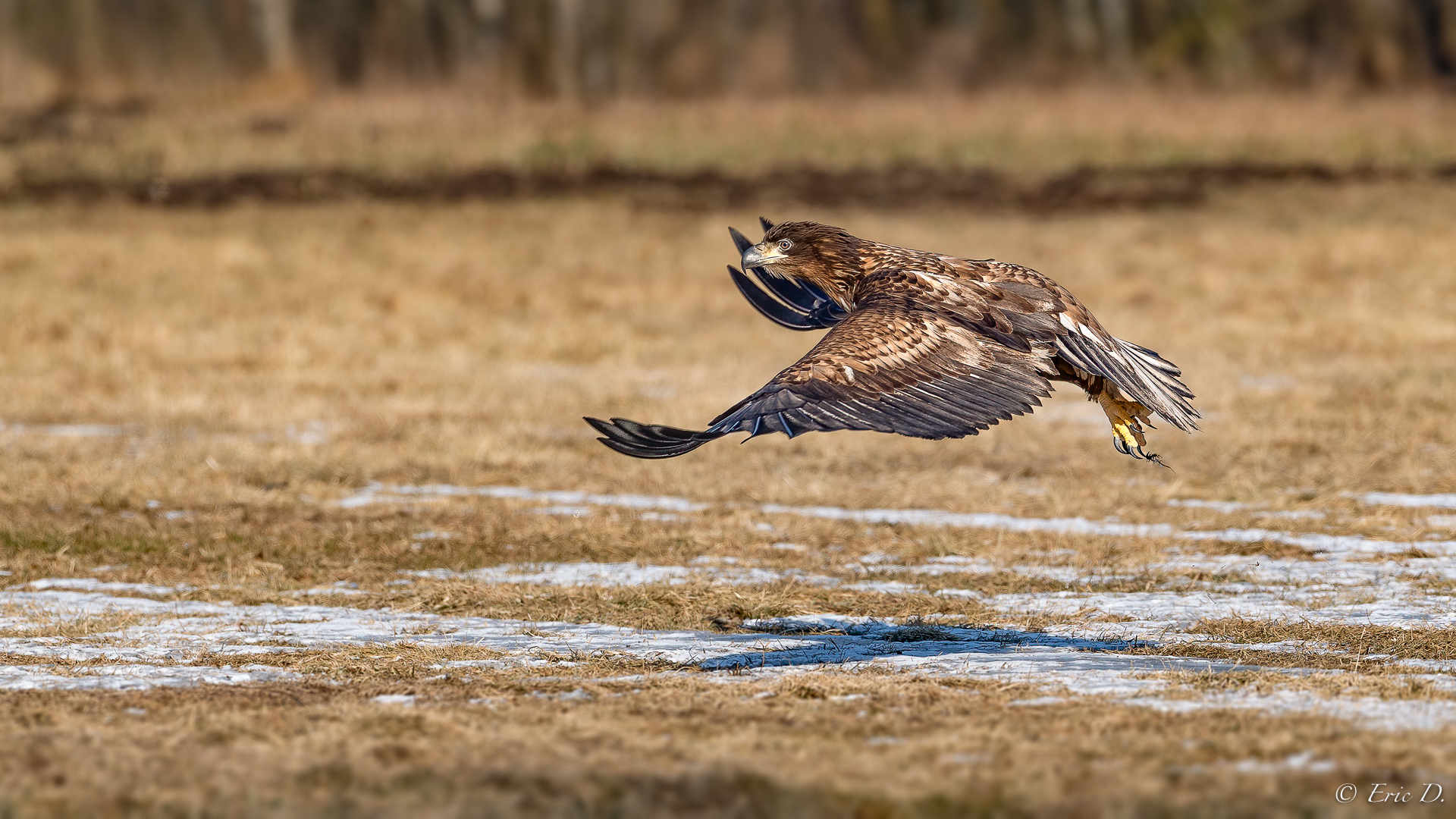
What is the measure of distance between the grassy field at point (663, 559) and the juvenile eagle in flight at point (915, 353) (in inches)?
A: 38.3

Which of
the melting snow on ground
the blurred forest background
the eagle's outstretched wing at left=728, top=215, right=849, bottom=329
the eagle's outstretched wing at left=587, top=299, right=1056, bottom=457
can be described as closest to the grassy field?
the melting snow on ground

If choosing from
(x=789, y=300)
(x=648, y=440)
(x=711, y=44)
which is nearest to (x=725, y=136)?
(x=711, y=44)

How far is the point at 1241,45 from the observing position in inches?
1683

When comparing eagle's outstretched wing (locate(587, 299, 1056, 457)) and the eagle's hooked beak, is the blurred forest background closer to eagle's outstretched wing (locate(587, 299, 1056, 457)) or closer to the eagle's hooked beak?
the eagle's hooked beak

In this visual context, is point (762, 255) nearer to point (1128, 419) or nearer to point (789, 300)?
point (789, 300)

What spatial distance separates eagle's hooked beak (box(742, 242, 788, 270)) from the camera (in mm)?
8781

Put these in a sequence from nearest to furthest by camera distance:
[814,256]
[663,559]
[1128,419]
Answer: [1128,419] → [814,256] → [663,559]

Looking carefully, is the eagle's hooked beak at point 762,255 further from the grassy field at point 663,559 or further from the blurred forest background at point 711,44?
the blurred forest background at point 711,44

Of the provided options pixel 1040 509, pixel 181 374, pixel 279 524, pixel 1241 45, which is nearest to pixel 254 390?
pixel 181 374

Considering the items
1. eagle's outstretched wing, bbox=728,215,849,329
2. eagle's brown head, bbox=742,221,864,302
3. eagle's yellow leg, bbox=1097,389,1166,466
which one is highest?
eagle's brown head, bbox=742,221,864,302

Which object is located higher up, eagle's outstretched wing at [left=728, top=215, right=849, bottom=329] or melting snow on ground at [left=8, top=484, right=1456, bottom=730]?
eagle's outstretched wing at [left=728, top=215, right=849, bottom=329]

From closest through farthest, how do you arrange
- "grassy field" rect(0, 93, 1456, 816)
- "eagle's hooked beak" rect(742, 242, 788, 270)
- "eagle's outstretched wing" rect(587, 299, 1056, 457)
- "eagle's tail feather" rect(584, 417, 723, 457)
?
"grassy field" rect(0, 93, 1456, 816) → "eagle's tail feather" rect(584, 417, 723, 457) → "eagle's outstretched wing" rect(587, 299, 1056, 457) → "eagle's hooked beak" rect(742, 242, 788, 270)

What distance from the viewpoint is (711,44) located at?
46281 mm

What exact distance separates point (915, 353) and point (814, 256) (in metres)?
1.72
